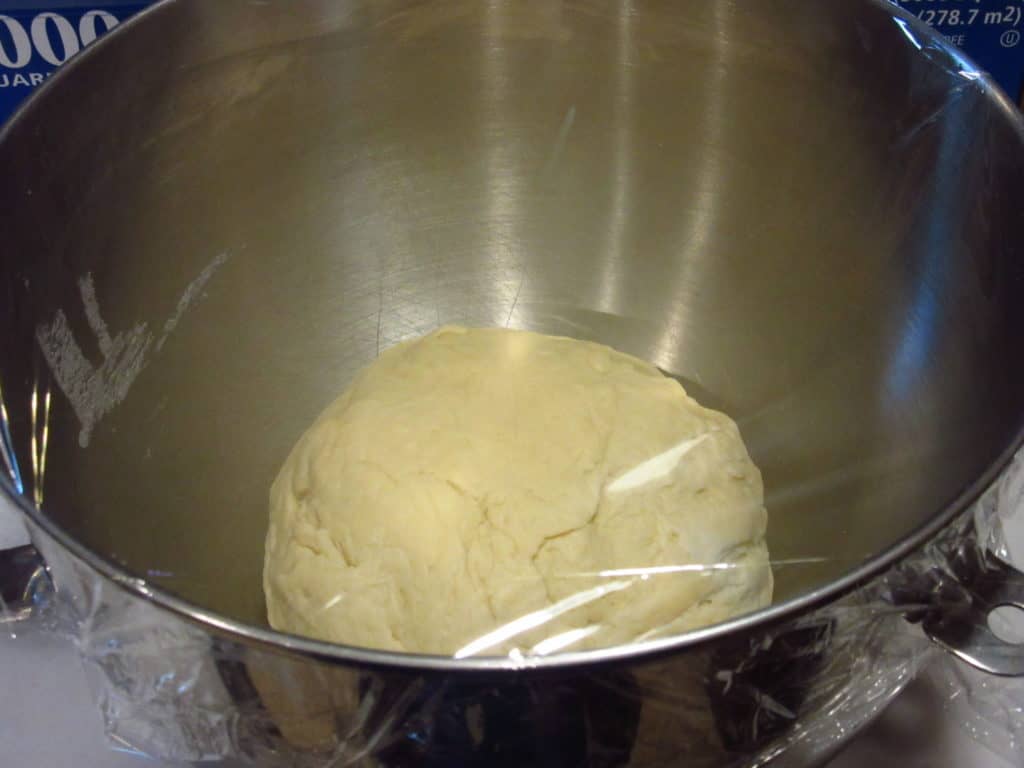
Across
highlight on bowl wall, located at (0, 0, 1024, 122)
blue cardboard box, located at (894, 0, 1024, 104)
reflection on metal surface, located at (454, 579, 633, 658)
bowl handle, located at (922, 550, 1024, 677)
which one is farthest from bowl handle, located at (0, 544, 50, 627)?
blue cardboard box, located at (894, 0, 1024, 104)

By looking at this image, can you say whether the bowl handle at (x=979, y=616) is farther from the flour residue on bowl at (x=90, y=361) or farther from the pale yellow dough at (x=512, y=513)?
the flour residue on bowl at (x=90, y=361)

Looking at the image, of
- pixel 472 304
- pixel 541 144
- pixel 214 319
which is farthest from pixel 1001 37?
pixel 214 319

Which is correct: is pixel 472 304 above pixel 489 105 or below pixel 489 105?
below

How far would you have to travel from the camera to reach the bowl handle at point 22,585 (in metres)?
0.65

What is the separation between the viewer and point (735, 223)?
36.8 inches

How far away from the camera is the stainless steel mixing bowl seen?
693 millimetres

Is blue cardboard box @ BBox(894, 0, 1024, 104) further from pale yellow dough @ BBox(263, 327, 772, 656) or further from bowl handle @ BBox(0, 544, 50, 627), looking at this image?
bowl handle @ BBox(0, 544, 50, 627)

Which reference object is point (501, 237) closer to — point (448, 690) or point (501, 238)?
point (501, 238)

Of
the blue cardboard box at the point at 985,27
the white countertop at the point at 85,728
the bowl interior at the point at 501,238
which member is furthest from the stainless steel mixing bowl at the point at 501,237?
the blue cardboard box at the point at 985,27

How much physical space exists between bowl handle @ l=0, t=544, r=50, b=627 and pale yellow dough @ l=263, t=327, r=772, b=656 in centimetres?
17

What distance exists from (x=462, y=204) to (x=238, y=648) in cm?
64

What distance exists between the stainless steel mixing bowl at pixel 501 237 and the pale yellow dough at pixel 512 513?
10cm

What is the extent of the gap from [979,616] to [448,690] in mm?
337

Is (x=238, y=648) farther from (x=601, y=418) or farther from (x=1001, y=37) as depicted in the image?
(x=1001, y=37)
